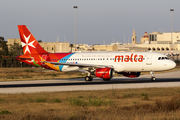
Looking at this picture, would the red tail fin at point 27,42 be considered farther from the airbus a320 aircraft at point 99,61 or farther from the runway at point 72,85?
the runway at point 72,85

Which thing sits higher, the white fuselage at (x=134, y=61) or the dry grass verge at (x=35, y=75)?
the white fuselage at (x=134, y=61)

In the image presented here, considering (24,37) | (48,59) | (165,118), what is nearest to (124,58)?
(48,59)

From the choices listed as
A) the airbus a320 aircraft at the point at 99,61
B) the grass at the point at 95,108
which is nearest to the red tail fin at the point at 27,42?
the airbus a320 aircraft at the point at 99,61

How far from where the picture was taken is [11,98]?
2498 centimetres

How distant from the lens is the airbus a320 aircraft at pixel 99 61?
41384 millimetres

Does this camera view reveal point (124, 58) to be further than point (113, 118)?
Yes

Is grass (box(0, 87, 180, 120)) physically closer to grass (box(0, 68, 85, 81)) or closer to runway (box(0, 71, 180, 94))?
runway (box(0, 71, 180, 94))

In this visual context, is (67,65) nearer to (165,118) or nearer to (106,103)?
(106,103)

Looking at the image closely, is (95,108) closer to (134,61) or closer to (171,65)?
(134,61)

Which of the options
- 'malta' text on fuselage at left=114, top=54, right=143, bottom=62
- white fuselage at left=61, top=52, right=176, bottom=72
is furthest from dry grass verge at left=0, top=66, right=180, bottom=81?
'malta' text on fuselage at left=114, top=54, right=143, bottom=62

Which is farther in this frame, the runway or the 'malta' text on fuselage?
the 'malta' text on fuselage

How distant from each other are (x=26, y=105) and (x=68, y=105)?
9.54 ft

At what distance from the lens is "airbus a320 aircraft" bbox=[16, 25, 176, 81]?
41384 mm

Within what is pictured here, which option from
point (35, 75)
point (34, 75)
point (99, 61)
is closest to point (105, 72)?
point (99, 61)
